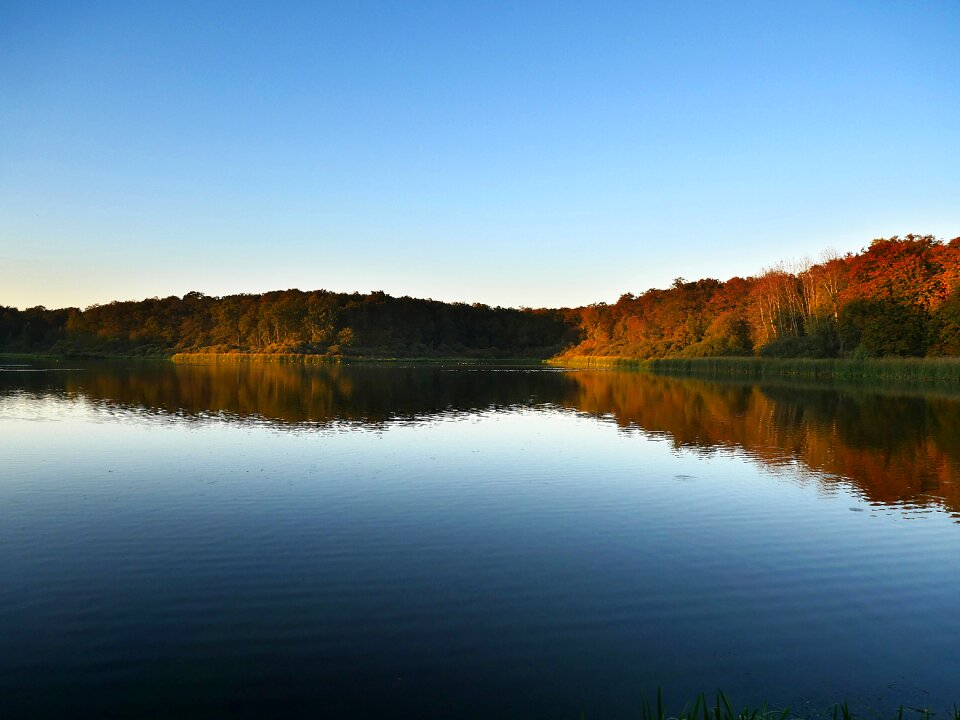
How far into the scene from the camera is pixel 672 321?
119812 mm

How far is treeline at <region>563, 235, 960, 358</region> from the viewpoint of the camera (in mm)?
64938

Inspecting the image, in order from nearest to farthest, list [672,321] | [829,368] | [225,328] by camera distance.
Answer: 1. [829,368]
2. [672,321]
3. [225,328]

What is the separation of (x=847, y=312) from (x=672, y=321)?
1929 inches

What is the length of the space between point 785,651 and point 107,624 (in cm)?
745

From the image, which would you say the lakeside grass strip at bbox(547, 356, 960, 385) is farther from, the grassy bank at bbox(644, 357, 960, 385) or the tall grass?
the tall grass

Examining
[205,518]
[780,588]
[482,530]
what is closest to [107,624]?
[205,518]

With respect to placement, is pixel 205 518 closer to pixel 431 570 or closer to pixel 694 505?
pixel 431 570

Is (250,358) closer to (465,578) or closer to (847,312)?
(847,312)

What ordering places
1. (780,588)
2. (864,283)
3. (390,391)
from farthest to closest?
(864,283), (390,391), (780,588)

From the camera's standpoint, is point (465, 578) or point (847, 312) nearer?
point (465, 578)

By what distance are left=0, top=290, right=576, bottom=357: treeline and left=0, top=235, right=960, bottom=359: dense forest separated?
0.35 metres

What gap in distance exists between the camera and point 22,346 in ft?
579

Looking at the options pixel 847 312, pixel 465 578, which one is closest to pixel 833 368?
pixel 847 312

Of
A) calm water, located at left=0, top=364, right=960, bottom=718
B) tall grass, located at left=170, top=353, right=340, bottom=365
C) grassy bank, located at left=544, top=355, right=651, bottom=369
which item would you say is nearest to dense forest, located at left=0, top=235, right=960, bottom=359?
grassy bank, located at left=544, top=355, right=651, bottom=369
